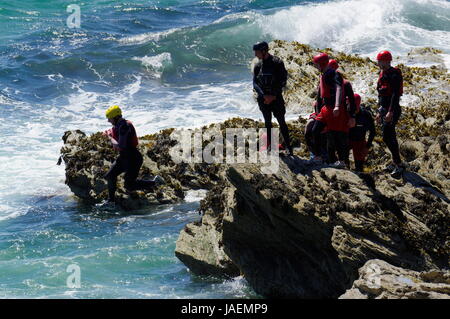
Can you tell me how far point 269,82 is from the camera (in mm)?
10133

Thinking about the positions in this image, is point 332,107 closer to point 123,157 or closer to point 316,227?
point 316,227

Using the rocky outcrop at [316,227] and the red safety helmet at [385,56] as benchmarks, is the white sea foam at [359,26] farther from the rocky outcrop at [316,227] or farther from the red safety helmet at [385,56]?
the rocky outcrop at [316,227]

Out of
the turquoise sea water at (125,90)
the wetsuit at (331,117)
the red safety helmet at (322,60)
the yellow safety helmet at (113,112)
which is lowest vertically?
the turquoise sea water at (125,90)

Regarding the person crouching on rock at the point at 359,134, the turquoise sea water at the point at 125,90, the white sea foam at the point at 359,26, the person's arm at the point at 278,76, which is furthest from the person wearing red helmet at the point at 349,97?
the white sea foam at the point at 359,26

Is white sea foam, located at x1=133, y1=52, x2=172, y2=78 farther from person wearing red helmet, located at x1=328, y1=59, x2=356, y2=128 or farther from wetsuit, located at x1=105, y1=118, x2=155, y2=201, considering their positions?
person wearing red helmet, located at x1=328, y1=59, x2=356, y2=128

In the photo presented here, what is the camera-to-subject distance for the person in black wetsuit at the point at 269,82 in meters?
10.1

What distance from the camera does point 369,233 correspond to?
28.1 feet

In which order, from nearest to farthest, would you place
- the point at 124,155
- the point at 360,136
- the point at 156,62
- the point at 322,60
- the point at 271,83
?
the point at 322,60, the point at 271,83, the point at 360,136, the point at 124,155, the point at 156,62

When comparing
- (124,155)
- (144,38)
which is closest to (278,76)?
(124,155)

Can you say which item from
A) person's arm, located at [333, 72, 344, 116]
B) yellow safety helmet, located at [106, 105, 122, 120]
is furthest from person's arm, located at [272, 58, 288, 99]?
yellow safety helmet, located at [106, 105, 122, 120]

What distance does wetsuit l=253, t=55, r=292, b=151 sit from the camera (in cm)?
1011

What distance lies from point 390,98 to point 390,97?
17 millimetres

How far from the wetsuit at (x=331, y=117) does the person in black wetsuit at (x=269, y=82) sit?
60cm
